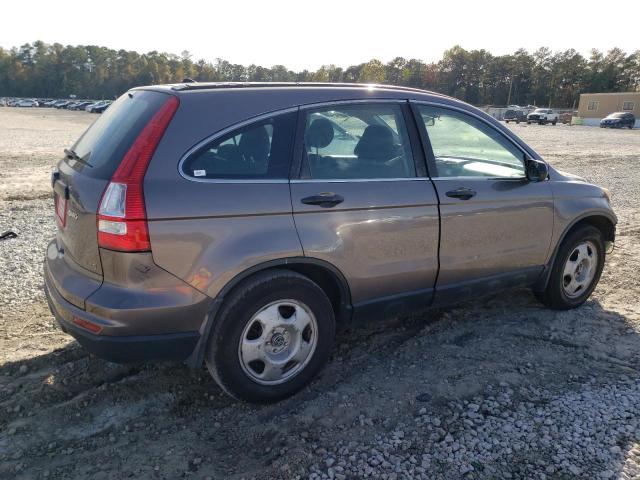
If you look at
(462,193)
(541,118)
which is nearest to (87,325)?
(462,193)

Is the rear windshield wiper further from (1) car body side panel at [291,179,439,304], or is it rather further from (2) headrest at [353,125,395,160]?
(2) headrest at [353,125,395,160]

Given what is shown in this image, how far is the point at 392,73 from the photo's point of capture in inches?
4515

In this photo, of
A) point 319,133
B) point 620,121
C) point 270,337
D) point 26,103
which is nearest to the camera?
Result: point 270,337

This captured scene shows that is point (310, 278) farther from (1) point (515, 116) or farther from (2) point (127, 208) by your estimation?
(1) point (515, 116)

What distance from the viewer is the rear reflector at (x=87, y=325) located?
105 inches

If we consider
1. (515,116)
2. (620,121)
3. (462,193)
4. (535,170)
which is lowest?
(515,116)

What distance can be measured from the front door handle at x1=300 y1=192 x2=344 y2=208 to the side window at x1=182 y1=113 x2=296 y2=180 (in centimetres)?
20

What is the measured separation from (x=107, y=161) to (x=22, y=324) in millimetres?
2158

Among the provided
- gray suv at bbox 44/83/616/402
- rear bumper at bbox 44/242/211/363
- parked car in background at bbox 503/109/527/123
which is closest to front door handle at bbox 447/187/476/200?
gray suv at bbox 44/83/616/402

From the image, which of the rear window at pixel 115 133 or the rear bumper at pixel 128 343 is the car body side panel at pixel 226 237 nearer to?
the rear bumper at pixel 128 343

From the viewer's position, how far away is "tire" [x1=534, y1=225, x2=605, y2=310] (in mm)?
4395

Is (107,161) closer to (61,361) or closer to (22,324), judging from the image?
(61,361)

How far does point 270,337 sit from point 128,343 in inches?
31.7

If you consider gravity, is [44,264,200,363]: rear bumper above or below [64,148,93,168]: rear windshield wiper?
below
